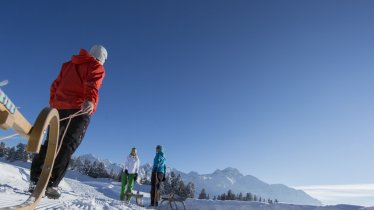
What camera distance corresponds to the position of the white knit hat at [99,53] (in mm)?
4191

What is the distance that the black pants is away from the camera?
3.43m

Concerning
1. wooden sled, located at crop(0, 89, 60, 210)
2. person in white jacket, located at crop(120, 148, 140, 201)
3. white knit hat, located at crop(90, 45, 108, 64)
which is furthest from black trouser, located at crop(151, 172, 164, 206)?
wooden sled, located at crop(0, 89, 60, 210)

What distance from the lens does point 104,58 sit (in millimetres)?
4238

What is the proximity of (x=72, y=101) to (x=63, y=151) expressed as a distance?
574 mm

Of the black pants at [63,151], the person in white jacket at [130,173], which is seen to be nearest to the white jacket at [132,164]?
the person in white jacket at [130,173]

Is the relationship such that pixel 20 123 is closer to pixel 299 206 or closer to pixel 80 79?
pixel 80 79

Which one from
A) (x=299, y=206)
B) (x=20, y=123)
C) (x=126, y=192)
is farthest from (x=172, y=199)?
(x=20, y=123)

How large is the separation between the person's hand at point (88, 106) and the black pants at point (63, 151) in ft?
0.75

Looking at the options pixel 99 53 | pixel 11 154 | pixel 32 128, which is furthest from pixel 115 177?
pixel 32 128

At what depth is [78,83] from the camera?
3.81m

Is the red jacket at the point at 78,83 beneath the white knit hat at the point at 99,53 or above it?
beneath

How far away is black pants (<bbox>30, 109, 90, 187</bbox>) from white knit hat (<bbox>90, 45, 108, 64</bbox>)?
2.81ft

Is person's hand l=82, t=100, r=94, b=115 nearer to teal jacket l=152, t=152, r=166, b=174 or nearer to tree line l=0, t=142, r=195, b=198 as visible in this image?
teal jacket l=152, t=152, r=166, b=174

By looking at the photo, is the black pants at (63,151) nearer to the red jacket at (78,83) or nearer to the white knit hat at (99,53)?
the red jacket at (78,83)
